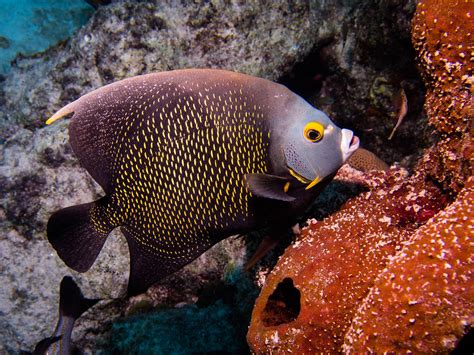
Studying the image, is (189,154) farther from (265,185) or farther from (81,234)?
(81,234)

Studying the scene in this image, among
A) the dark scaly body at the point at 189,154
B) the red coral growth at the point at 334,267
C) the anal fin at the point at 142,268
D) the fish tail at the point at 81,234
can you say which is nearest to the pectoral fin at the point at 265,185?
the dark scaly body at the point at 189,154

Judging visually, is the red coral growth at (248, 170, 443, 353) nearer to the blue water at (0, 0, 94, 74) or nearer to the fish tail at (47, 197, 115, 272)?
the fish tail at (47, 197, 115, 272)

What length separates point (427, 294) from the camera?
55.0 inches

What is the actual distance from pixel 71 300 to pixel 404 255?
2.88m

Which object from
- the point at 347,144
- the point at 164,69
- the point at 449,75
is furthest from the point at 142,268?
the point at 164,69

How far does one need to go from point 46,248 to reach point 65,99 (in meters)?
1.69

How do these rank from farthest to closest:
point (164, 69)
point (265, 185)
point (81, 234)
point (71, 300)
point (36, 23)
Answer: point (36, 23) → point (164, 69) → point (71, 300) → point (81, 234) → point (265, 185)

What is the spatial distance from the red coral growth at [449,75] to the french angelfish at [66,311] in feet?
9.86

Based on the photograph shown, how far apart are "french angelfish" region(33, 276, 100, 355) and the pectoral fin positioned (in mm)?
2137

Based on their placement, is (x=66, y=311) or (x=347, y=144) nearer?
(x=347, y=144)

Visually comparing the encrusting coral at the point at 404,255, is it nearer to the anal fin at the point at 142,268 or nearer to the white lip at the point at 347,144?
the white lip at the point at 347,144

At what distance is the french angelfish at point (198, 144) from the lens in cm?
187

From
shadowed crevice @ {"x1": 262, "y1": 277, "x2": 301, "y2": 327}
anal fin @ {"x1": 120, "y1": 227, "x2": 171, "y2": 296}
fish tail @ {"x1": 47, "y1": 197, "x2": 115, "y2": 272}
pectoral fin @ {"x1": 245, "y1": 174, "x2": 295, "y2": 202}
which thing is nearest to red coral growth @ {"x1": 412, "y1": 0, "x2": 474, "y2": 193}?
pectoral fin @ {"x1": 245, "y1": 174, "x2": 295, "y2": 202}

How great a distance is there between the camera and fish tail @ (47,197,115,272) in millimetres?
1991
